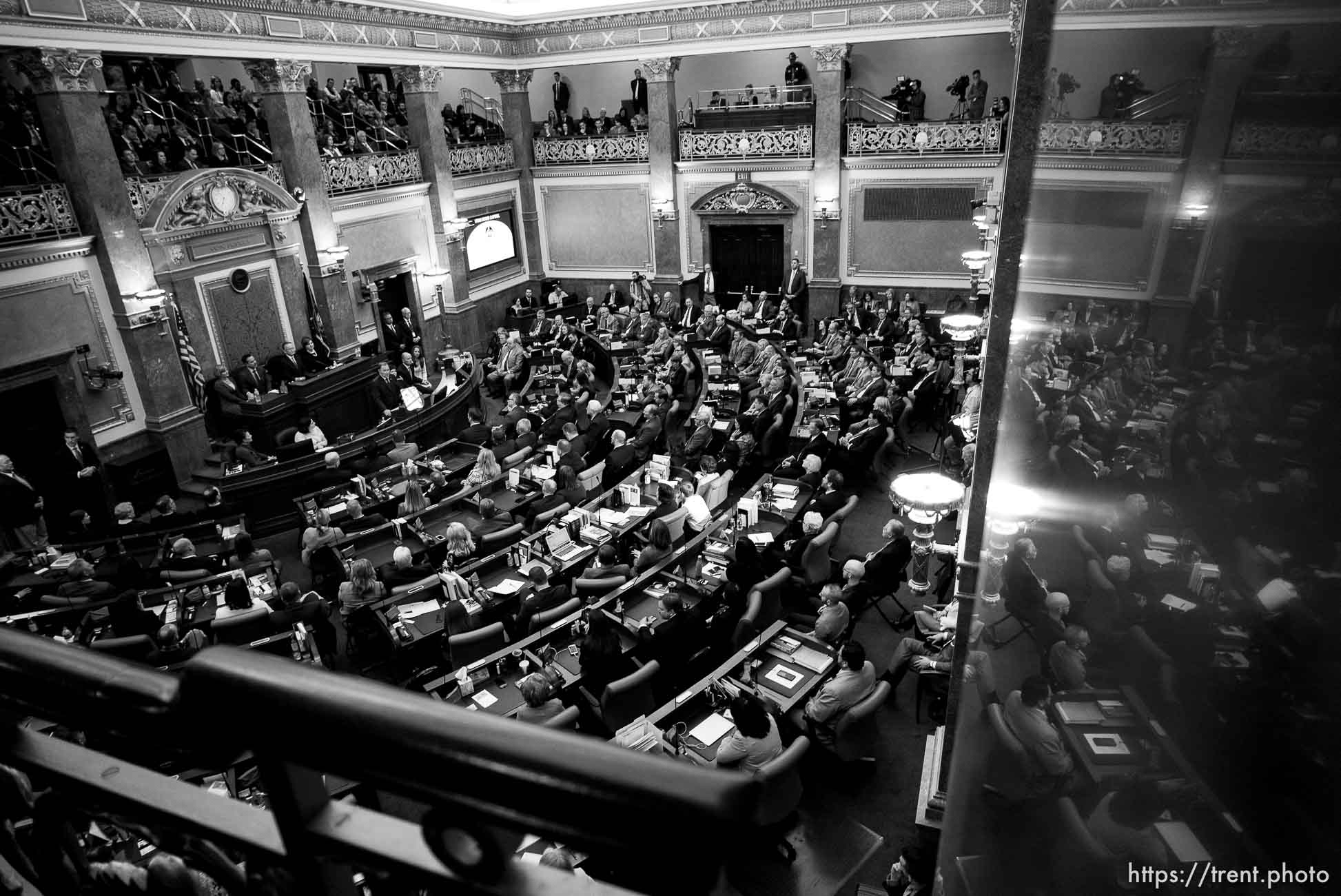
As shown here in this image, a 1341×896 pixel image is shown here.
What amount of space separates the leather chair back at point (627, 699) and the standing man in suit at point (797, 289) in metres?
14.7

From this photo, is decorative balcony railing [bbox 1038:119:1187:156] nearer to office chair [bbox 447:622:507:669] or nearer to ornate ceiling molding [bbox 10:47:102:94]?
office chair [bbox 447:622:507:669]

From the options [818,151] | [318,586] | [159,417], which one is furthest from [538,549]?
[818,151]

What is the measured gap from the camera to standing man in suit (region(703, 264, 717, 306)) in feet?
67.3

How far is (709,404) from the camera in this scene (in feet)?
46.2

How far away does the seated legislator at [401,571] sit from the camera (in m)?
8.64

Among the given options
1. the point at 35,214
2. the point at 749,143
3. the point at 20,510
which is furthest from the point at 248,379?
the point at 749,143

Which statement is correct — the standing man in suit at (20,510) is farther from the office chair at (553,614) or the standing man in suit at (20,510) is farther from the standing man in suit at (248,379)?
the office chair at (553,614)

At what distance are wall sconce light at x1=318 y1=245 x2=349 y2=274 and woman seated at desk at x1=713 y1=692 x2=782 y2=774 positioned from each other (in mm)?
14104

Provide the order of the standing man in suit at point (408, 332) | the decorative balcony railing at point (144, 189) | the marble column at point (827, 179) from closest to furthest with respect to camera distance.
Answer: the decorative balcony railing at point (144, 189)
the marble column at point (827, 179)
the standing man in suit at point (408, 332)

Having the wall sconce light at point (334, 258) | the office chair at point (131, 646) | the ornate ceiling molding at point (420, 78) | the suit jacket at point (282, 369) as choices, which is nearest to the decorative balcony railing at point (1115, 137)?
the office chair at point (131, 646)

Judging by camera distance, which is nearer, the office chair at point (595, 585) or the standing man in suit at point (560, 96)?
the office chair at point (595, 585)

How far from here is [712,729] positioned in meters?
6.08

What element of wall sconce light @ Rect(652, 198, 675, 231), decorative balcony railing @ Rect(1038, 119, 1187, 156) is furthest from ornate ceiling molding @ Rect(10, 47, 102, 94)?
decorative balcony railing @ Rect(1038, 119, 1187, 156)

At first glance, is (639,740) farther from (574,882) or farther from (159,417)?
(159,417)
